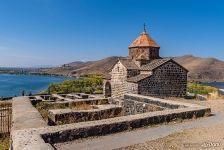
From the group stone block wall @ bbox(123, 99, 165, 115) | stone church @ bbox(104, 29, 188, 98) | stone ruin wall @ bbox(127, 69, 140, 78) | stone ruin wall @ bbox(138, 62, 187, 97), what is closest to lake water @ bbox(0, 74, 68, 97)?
stone church @ bbox(104, 29, 188, 98)

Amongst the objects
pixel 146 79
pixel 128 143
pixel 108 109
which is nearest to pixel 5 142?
pixel 108 109

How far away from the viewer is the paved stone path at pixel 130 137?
6688mm

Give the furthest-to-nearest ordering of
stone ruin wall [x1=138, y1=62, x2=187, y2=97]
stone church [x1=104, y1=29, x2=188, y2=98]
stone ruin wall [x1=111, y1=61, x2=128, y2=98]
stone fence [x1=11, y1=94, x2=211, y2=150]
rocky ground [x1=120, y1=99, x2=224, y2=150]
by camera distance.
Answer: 1. stone ruin wall [x1=111, y1=61, x2=128, y2=98]
2. stone church [x1=104, y1=29, x2=188, y2=98]
3. stone ruin wall [x1=138, y1=62, x2=187, y2=97]
4. rocky ground [x1=120, y1=99, x2=224, y2=150]
5. stone fence [x1=11, y1=94, x2=211, y2=150]

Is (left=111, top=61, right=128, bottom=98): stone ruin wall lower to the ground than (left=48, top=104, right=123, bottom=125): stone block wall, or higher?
higher

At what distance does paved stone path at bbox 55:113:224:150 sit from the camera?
6.69m

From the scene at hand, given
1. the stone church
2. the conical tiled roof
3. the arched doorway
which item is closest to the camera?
the stone church

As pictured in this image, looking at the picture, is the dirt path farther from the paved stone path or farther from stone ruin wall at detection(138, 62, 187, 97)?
stone ruin wall at detection(138, 62, 187, 97)

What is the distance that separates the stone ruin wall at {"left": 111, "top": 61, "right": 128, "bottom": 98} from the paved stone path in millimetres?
11973

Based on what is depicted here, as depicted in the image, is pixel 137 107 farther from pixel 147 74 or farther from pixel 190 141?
pixel 190 141

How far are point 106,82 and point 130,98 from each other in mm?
10122

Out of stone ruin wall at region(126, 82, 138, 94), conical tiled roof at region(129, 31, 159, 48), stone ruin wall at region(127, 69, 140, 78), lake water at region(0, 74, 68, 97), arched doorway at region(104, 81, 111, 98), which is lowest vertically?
lake water at region(0, 74, 68, 97)

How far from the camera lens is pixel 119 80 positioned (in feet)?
72.4

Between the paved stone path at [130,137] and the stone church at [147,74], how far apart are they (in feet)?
32.7

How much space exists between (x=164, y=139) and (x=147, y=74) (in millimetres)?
12913
